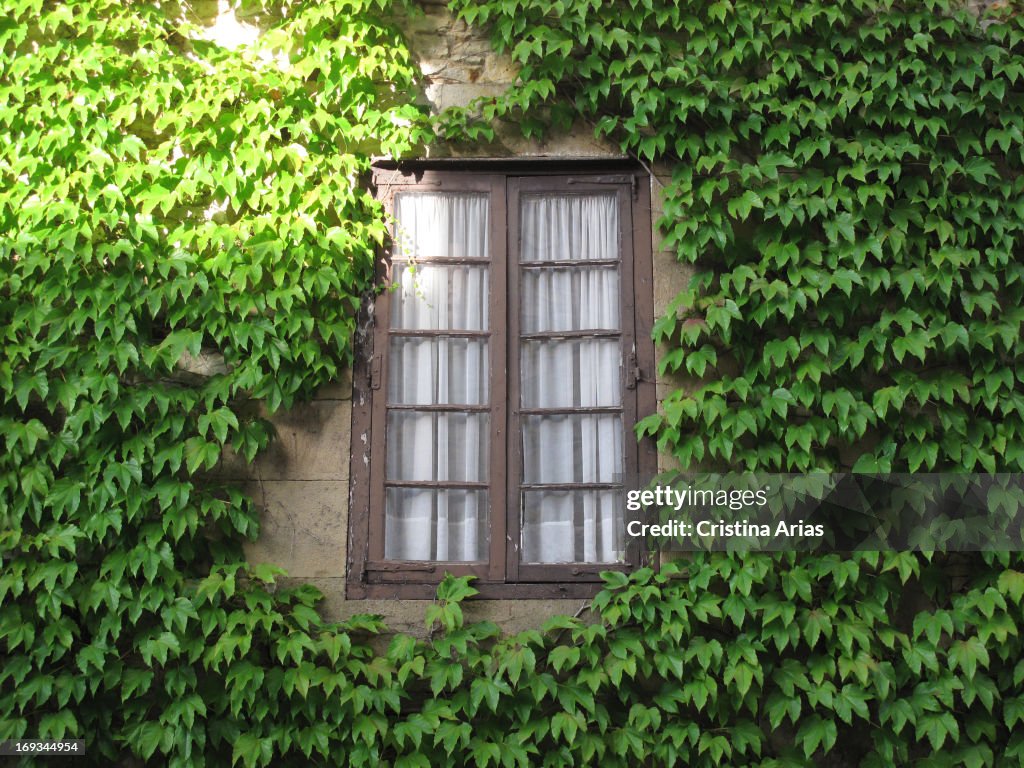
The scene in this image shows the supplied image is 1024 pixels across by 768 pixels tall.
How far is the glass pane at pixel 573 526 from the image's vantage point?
4.11m

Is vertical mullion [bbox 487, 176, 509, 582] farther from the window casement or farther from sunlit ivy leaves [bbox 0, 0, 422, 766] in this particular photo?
sunlit ivy leaves [bbox 0, 0, 422, 766]

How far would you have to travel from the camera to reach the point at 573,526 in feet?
13.6

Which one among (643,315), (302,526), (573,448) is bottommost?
(302,526)

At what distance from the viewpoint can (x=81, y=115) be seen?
13.6ft

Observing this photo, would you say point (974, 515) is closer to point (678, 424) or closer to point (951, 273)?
point (951, 273)

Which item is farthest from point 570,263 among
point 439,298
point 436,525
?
point 436,525

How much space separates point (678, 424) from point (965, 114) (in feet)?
6.00

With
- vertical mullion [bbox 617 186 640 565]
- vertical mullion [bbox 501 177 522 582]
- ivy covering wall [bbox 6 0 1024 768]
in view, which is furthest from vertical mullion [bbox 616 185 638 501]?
vertical mullion [bbox 501 177 522 582]

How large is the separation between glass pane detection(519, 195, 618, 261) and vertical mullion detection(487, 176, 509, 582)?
0.11 meters

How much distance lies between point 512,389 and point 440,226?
76cm

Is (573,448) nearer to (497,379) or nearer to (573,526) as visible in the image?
(573,526)

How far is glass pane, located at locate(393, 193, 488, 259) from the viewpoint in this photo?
4.36 meters

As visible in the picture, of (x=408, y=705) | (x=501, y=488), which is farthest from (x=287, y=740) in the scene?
(x=501, y=488)
